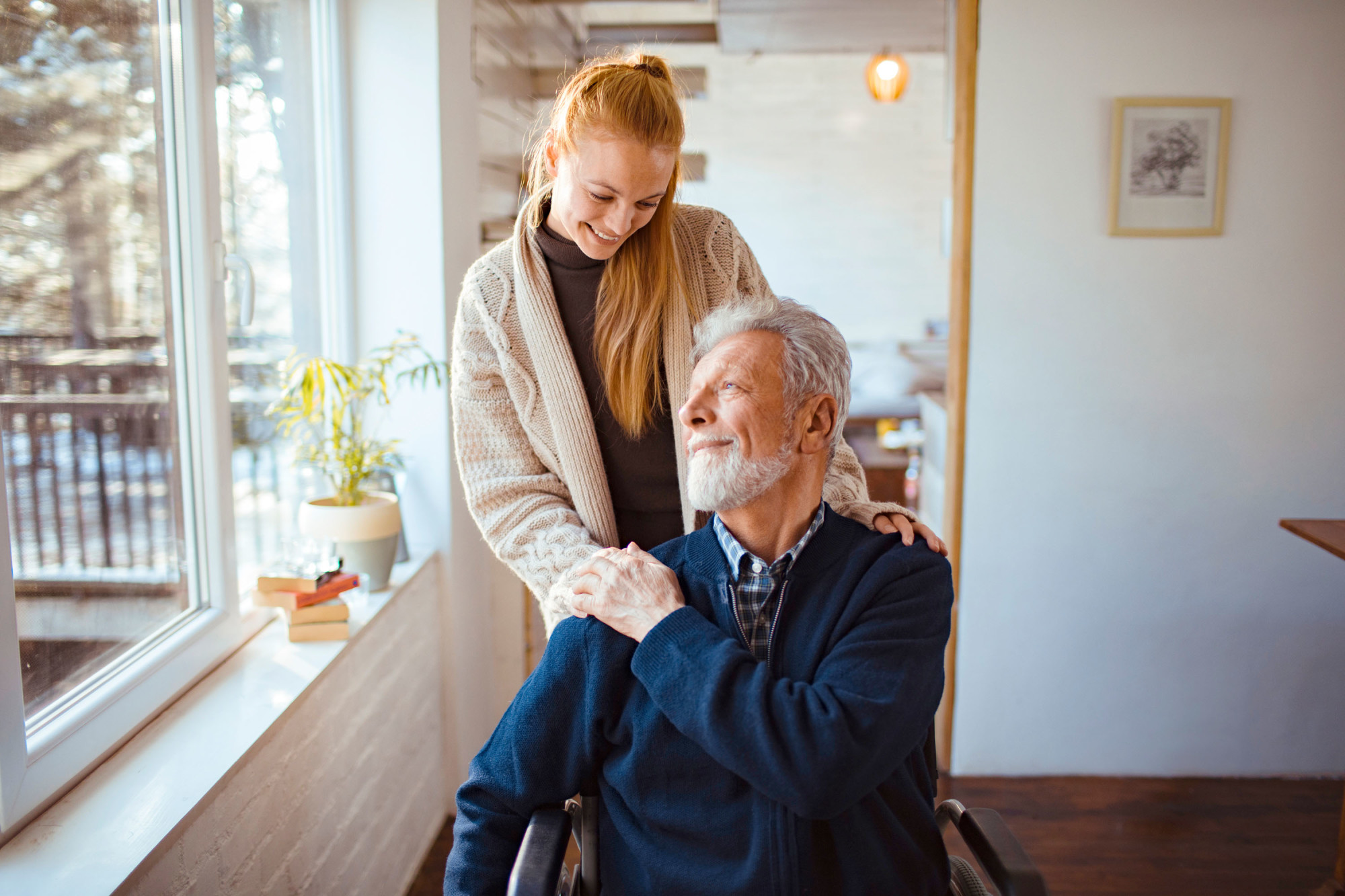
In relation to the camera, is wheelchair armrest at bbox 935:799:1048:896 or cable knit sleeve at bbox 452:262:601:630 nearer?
wheelchair armrest at bbox 935:799:1048:896

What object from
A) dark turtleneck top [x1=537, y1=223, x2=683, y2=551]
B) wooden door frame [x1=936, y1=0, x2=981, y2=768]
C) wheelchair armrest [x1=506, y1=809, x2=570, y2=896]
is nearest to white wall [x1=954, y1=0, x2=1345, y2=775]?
wooden door frame [x1=936, y1=0, x2=981, y2=768]

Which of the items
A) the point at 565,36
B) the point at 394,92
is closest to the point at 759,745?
the point at 394,92

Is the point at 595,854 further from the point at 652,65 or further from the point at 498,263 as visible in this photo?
the point at 652,65

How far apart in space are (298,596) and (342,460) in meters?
0.39

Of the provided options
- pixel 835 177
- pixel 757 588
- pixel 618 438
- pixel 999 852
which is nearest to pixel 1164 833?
pixel 999 852

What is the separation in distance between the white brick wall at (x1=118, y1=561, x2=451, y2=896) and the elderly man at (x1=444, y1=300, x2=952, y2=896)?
1.28 ft

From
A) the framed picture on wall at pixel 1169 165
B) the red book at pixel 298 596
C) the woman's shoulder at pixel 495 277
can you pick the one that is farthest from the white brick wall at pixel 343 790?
the framed picture on wall at pixel 1169 165

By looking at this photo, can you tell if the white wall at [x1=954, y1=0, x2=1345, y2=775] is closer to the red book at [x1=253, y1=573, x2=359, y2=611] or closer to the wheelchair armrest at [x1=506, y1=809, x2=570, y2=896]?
the red book at [x1=253, y1=573, x2=359, y2=611]

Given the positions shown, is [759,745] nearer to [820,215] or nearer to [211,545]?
[211,545]

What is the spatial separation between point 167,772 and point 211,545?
570mm

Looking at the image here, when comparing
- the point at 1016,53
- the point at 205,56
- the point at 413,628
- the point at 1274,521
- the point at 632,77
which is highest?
the point at 1016,53

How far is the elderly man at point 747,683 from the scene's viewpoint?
3.95 ft

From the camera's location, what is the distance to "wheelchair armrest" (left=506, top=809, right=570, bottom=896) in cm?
120

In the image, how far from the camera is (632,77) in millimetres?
1352
